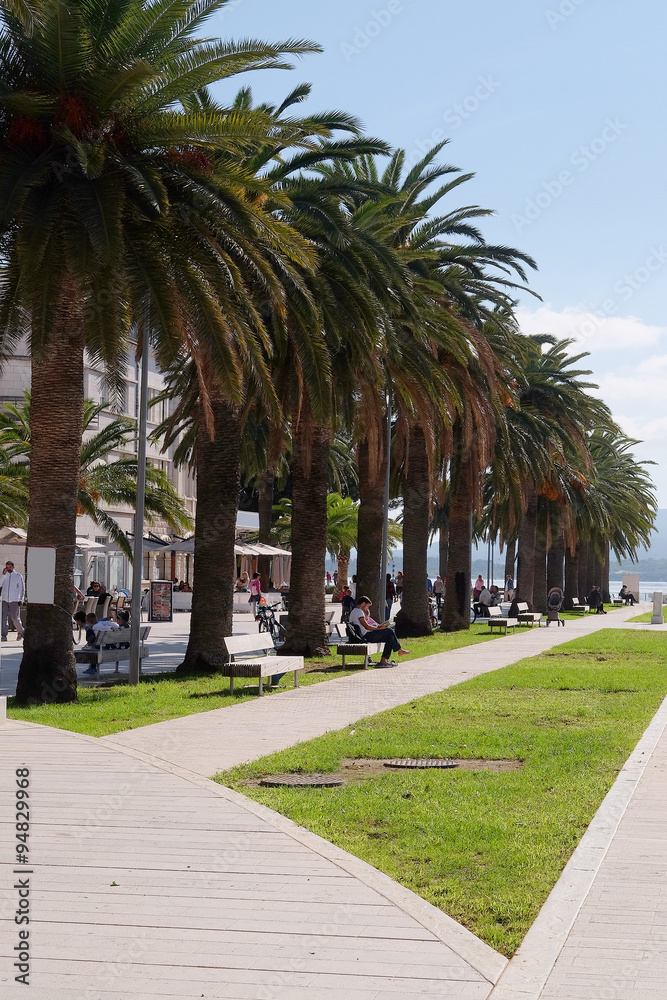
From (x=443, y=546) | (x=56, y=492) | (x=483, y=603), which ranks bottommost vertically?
(x=483, y=603)

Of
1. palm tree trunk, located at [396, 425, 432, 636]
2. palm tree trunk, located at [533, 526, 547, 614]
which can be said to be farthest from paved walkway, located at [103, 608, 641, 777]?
palm tree trunk, located at [533, 526, 547, 614]

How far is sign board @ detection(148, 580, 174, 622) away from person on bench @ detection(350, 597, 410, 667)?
17.3 meters

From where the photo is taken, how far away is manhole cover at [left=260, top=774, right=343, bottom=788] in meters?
9.15

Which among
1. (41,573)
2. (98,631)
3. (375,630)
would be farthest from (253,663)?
(375,630)

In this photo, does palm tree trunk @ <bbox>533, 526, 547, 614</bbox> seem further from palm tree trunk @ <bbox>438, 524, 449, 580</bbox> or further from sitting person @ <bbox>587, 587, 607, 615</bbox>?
palm tree trunk @ <bbox>438, 524, 449, 580</bbox>

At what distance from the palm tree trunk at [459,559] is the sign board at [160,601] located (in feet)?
30.4

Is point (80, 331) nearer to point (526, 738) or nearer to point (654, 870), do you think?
point (526, 738)

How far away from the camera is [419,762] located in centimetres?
1046

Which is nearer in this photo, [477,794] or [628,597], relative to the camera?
[477,794]

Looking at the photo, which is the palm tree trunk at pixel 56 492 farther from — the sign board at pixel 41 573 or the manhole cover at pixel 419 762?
the manhole cover at pixel 419 762

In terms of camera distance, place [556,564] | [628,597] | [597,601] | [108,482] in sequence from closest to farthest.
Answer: [108,482] → [556,564] → [597,601] → [628,597]

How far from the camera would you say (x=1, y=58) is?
13844mm

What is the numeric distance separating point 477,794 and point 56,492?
7.93m

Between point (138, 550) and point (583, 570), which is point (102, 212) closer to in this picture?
point (138, 550)
